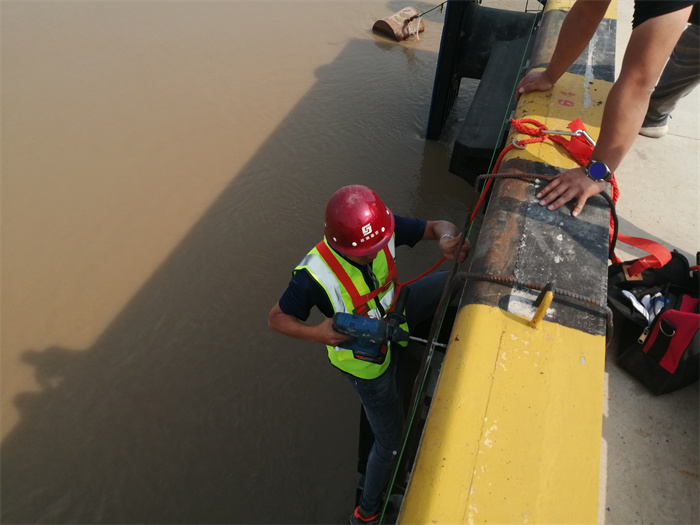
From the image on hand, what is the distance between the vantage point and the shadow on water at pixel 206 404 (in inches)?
140

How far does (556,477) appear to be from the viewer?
1.69 meters

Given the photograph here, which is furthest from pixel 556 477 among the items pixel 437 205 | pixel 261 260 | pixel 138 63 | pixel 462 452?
pixel 138 63

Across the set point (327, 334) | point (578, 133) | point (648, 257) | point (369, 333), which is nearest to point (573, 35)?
point (578, 133)

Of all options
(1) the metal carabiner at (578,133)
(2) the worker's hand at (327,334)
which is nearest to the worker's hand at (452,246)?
(2) the worker's hand at (327,334)

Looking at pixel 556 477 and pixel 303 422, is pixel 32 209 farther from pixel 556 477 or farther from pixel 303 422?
pixel 556 477

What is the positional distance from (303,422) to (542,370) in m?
2.41

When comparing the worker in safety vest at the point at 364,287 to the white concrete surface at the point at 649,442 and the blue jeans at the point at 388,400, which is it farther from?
the white concrete surface at the point at 649,442

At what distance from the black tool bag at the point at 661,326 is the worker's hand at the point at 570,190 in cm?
62

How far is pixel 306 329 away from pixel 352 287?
0.31m

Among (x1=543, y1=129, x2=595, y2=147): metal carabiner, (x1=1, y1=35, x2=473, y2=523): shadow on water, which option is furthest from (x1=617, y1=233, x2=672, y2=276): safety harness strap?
(x1=1, y1=35, x2=473, y2=523): shadow on water

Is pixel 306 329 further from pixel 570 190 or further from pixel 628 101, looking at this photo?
pixel 628 101

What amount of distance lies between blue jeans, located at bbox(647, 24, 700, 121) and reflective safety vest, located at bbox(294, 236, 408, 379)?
2.90 m

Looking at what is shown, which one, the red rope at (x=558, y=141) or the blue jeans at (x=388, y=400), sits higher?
the red rope at (x=558, y=141)

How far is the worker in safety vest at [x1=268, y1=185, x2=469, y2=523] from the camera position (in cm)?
243
